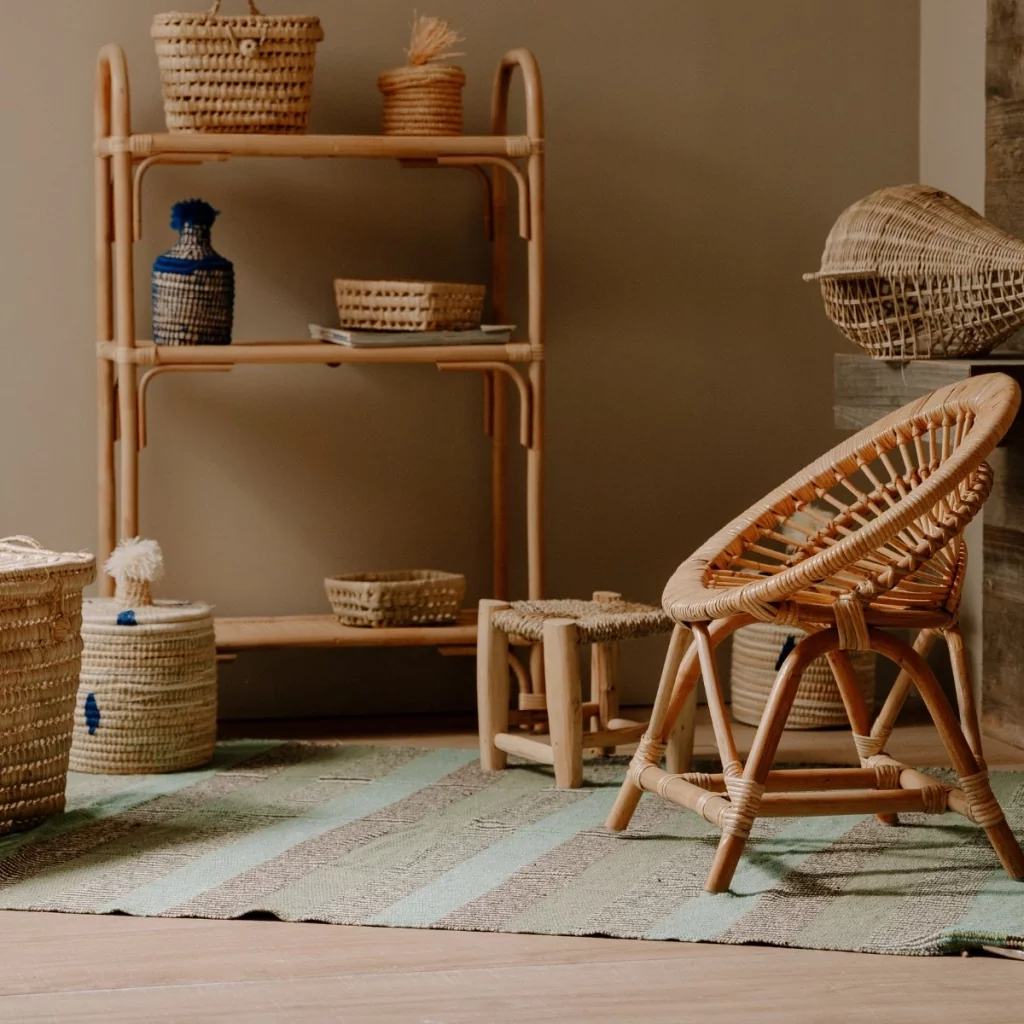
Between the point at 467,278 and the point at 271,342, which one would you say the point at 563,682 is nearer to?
the point at 271,342

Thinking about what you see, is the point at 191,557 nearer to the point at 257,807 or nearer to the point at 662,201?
the point at 257,807

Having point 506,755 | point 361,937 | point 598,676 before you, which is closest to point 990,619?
point 598,676

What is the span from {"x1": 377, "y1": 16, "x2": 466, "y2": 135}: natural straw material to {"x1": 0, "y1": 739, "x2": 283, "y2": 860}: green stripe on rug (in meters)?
1.29

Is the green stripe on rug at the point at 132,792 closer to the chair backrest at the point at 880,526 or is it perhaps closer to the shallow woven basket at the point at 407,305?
the shallow woven basket at the point at 407,305

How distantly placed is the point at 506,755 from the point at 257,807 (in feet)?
1.72

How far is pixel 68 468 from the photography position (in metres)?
3.65

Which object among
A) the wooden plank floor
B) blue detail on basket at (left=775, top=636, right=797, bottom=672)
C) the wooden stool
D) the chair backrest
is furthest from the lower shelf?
the wooden plank floor

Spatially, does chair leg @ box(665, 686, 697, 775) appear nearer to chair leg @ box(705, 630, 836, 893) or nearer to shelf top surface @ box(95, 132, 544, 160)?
chair leg @ box(705, 630, 836, 893)

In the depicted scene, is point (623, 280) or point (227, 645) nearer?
point (227, 645)

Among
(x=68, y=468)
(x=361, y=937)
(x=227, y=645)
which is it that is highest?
(x=68, y=468)

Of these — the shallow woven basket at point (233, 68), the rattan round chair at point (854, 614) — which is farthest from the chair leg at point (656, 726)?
the shallow woven basket at point (233, 68)

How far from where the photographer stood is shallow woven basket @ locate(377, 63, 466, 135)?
3410 mm

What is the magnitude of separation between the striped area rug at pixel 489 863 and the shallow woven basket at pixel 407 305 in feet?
2.96

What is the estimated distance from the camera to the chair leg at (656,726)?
2689 millimetres
